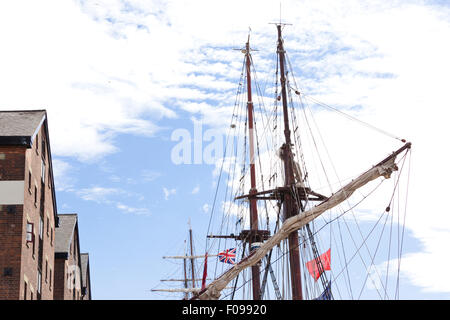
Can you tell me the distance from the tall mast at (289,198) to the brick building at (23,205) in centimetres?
1543

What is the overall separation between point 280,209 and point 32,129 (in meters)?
16.4

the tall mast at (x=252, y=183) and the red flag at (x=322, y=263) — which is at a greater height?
the tall mast at (x=252, y=183)

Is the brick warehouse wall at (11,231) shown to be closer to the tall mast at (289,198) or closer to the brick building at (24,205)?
the brick building at (24,205)

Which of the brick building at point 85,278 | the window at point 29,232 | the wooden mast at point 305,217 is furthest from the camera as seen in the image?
the brick building at point 85,278

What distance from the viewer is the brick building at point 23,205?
34594 millimetres

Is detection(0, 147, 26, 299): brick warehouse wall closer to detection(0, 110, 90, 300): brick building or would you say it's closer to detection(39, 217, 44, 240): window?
detection(0, 110, 90, 300): brick building

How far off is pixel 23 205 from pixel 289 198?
16.7m

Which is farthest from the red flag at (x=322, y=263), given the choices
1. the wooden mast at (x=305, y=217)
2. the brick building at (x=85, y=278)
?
the brick building at (x=85, y=278)

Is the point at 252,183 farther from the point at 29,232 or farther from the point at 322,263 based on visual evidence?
the point at 29,232

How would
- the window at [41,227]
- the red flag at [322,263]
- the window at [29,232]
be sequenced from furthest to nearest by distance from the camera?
the window at [41,227] < the red flag at [322,263] < the window at [29,232]
